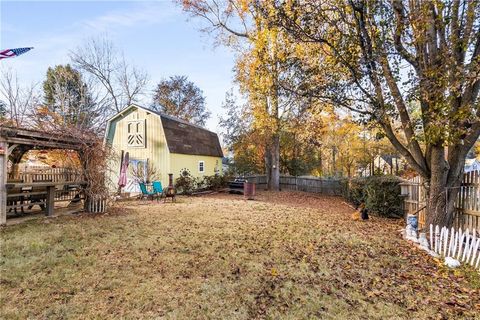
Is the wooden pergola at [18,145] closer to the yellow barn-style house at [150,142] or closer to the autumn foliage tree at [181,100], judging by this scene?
the yellow barn-style house at [150,142]

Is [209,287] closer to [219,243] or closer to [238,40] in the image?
[219,243]

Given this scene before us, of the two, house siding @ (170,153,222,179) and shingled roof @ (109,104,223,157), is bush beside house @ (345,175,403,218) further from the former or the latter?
shingled roof @ (109,104,223,157)

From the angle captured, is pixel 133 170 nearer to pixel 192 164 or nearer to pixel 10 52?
pixel 192 164

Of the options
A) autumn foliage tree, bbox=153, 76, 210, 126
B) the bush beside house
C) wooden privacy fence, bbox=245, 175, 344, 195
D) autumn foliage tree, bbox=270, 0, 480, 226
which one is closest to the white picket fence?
autumn foliage tree, bbox=270, 0, 480, 226

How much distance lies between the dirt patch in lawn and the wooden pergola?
1.02 meters

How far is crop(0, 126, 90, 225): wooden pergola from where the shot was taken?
6.51m

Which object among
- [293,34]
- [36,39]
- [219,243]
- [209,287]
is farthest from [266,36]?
[36,39]

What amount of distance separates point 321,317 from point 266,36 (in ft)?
40.9

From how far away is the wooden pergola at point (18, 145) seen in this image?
256 inches

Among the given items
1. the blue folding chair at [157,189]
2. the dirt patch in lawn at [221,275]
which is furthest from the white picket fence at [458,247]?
the blue folding chair at [157,189]

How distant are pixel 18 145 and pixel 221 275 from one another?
687cm

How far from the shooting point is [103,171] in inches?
349

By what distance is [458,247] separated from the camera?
4957 mm

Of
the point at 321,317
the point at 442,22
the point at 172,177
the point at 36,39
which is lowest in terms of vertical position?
the point at 321,317
